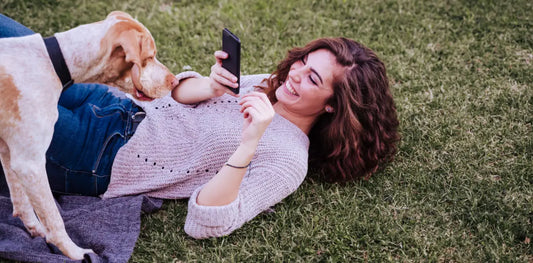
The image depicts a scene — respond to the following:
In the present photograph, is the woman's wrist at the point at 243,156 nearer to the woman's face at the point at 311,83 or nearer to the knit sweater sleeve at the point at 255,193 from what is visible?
the knit sweater sleeve at the point at 255,193

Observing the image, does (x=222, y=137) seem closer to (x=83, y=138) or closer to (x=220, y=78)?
(x=220, y=78)

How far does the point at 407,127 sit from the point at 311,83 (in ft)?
4.29

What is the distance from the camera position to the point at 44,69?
86.2 inches

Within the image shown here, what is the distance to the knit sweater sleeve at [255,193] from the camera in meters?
2.62

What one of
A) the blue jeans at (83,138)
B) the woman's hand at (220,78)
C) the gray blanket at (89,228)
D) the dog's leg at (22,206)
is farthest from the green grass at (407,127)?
the woman's hand at (220,78)

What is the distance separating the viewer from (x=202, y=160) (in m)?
2.87

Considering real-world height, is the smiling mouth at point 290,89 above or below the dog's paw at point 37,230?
above

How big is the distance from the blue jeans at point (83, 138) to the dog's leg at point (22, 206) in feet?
0.86

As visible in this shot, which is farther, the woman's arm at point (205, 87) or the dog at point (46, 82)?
the woman's arm at point (205, 87)

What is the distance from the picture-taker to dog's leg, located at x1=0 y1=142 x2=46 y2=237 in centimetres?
248

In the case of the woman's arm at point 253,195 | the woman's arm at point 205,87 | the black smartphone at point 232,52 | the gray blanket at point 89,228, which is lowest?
the gray blanket at point 89,228

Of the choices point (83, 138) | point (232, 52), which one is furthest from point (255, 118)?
point (83, 138)

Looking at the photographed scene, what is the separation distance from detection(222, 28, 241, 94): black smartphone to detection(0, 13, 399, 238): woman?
2.0 inches

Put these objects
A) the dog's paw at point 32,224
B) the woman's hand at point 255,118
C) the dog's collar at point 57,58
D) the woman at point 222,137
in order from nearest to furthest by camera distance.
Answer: the dog's collar at point 57,58, the woman's hand at point 255,118, the dog's paw at point 32,224, the woman at point 222,137
